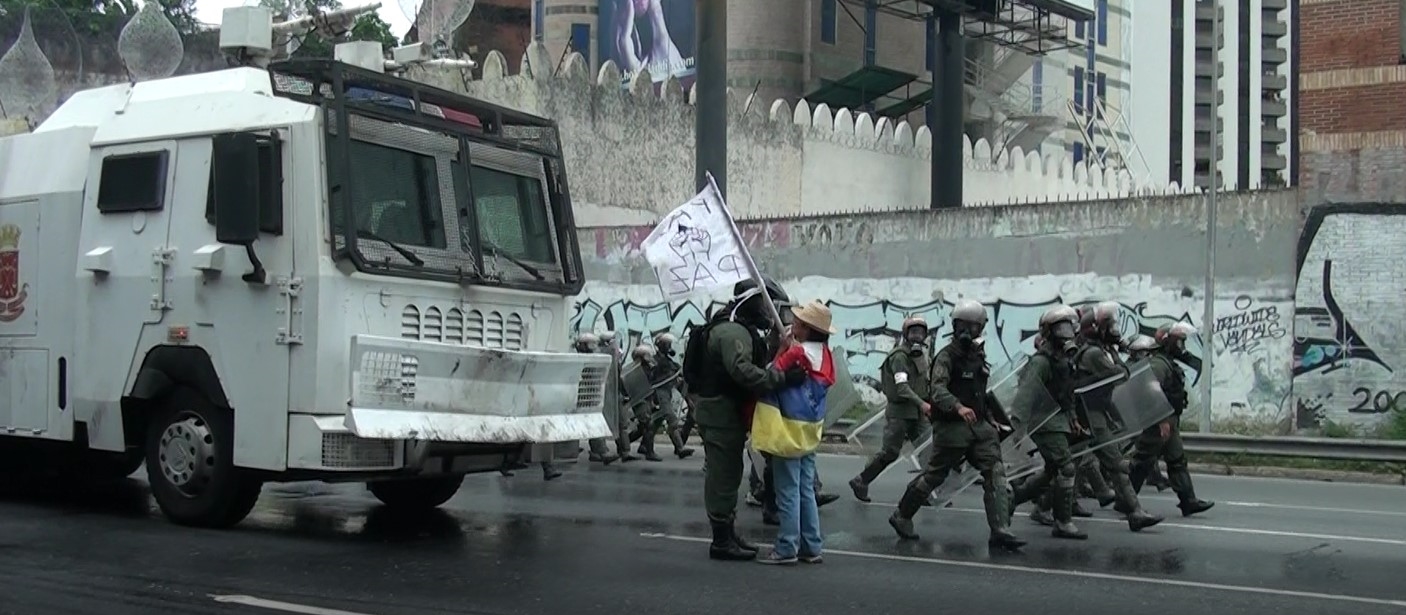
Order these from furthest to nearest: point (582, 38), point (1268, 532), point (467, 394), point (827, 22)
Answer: point (582, 38) < point (827, 22) < point (1268, 532) < point (467, 394)

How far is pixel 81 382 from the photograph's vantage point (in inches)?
398

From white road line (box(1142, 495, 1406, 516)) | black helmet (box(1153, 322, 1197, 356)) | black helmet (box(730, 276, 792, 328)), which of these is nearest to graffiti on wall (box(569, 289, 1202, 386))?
white road line (box(1142, 495, 1406, 516))

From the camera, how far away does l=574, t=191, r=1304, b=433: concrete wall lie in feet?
65.6

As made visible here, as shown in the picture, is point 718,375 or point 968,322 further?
point 968,322

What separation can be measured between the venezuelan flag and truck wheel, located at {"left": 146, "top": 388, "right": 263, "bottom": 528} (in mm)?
3341

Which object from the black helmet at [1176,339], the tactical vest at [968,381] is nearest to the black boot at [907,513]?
the tactical vest at [968,381]

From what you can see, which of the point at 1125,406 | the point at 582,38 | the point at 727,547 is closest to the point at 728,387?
Result: the point at 727,547

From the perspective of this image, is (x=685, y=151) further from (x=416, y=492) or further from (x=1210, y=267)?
(x=416, y=492)

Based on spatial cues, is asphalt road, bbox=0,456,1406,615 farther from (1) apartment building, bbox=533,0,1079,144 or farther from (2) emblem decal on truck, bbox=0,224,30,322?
(1) apartment building, bbox=533,0,1079,144

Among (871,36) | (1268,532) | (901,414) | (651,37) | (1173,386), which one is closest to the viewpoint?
(1268,532)

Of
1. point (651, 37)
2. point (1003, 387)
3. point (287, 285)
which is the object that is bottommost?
point (1003, 387)

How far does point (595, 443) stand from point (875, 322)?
26.4ft

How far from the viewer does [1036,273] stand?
72.0ft

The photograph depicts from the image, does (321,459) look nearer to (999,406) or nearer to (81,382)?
(81,382)
